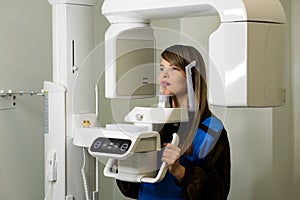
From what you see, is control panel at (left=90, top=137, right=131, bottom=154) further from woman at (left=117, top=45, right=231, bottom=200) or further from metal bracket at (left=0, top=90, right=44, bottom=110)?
metal bracket at (left=0, top=90, right=44, bottom=110)

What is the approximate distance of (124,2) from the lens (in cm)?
147

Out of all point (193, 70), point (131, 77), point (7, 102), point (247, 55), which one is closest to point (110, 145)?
point (131, 77)

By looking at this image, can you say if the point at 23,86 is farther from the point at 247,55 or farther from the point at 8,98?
the point at 247,55

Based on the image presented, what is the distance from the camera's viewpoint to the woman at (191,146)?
1410 mm

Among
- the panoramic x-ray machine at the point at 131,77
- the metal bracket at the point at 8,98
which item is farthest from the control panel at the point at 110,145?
the metal bracket at the point at 8,98

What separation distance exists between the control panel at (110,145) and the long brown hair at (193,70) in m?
0.16

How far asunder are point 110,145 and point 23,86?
100 centimetres

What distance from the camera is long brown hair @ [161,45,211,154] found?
140 centimetres

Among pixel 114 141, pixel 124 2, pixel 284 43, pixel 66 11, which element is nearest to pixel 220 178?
pixel 114 141

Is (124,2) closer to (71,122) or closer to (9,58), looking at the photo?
(71,122)

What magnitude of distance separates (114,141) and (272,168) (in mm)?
1301

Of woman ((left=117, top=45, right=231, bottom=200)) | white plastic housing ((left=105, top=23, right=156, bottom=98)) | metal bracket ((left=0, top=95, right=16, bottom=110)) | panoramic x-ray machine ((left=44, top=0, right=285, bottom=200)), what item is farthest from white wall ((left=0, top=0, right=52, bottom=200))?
white plastic housing ((left=105, top=23, right=156, bottom=98))

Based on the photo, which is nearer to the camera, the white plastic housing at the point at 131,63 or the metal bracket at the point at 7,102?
the white plastic housing at the point at 131,63

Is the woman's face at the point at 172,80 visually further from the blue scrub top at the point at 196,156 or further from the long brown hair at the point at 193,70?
the blue scrub top at the point at 196,156
